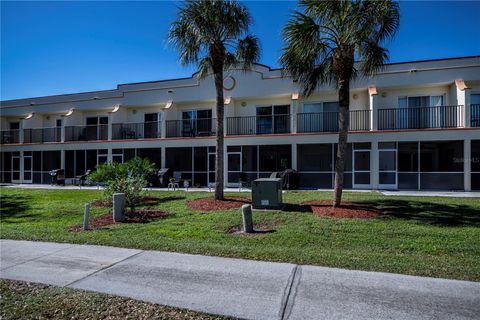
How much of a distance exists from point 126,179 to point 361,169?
41.5ft

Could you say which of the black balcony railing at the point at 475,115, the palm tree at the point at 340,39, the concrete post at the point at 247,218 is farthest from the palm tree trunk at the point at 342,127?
the black balcony railing at the point at 475,115

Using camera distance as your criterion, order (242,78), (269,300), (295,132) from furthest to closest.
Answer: (242,78) → (295,132) → (269,300)

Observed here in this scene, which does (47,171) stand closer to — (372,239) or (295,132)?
(295,132)

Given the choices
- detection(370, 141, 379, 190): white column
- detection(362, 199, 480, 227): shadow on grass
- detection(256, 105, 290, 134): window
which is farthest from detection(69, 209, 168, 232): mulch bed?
detection(370, 141, 379, 190): white column

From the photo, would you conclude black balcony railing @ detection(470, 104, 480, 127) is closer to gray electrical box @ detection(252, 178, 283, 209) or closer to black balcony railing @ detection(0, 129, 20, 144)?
gray electrical box @ detection(252, 178, 283, 209)

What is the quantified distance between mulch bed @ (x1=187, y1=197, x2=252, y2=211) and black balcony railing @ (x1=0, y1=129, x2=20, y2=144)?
74.2ft

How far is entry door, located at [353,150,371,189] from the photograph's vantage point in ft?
59.9

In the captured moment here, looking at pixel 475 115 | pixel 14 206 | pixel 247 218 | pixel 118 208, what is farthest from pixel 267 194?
pixel 475 115

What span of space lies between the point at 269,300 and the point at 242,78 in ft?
60.3

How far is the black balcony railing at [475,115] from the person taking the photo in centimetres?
1755

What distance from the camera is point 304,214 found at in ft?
32.8

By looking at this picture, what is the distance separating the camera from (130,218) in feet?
33.9

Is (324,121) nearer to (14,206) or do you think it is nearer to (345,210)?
(345,210)

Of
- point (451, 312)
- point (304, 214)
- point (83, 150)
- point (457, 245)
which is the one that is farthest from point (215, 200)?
point (83, 150)
